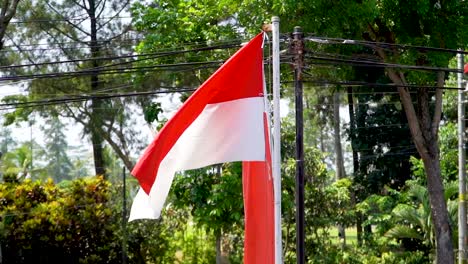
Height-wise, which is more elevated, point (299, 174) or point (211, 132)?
point (211, 132)

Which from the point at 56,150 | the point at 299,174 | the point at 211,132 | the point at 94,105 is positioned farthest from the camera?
the point at 56,150

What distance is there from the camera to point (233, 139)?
34.0 ft

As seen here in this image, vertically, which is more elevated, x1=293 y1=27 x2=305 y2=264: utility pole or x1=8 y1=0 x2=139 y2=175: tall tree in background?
x1=8 y1=0 x2=139 y2=175: tall tree in background

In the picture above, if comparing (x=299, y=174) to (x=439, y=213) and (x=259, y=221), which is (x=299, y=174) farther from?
(x=439, y=213)

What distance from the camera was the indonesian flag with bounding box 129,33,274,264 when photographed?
10.2 meters

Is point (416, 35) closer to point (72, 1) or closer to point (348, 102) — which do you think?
point (348, 102)

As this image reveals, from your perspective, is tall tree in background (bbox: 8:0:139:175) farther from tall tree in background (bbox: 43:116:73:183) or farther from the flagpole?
the flagpole

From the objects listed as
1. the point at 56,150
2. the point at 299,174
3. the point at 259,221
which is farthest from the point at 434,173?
the point at 56,150

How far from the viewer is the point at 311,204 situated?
75.0ft

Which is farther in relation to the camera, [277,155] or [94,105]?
[94,105]

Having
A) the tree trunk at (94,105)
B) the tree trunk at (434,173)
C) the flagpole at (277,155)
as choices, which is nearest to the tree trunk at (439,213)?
the tree trunk at (434,173)

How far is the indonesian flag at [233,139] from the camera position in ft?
33.4

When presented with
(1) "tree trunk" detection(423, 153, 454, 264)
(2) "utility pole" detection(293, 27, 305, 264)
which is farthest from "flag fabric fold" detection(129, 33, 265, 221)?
(1) "tree trunk" detection(423, 153, 454, 264)

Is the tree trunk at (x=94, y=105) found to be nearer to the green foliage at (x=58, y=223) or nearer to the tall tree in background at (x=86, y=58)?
the tall tree in background at (x=86, y=58)
